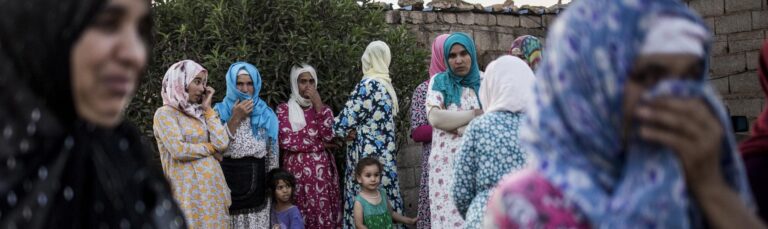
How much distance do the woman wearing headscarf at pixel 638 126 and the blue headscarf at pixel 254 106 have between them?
20.8 feet

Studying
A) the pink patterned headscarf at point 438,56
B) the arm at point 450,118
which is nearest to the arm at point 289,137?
the pink patterned headscarf at point 438,56

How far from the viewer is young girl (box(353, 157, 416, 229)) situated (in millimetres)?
8141

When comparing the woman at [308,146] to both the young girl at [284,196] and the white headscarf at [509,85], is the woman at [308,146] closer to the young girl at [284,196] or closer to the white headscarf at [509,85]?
the young girl at [284,196]

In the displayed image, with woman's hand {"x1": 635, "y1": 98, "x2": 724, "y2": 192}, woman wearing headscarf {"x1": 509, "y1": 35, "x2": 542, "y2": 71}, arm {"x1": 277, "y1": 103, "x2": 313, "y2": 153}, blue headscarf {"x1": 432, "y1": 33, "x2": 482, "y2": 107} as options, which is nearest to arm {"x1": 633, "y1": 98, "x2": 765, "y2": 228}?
woman's hand {"x1": 635, "y1": 98, "x2": 724, "y2": 192}

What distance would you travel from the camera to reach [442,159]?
722cm

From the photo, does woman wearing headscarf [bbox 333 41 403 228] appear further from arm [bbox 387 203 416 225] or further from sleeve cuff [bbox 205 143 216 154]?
sleeve cuff [bbox 205 143 216 154]

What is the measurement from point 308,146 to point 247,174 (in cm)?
57

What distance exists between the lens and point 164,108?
7.75 meters

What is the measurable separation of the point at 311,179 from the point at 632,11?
672 centimetres

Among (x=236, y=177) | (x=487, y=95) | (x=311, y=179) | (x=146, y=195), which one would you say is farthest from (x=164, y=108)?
(x=146, y=195)

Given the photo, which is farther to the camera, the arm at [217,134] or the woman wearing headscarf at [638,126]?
the arm at [217,134]

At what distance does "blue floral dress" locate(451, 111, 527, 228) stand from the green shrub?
3931 millimetres

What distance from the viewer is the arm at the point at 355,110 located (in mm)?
8383

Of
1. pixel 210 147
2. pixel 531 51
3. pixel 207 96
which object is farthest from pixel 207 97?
pixel 531 51
